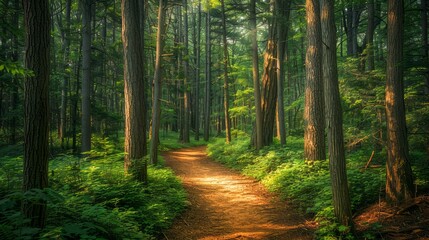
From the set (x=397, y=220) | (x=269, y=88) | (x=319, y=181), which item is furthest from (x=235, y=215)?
(x=269, y=88)

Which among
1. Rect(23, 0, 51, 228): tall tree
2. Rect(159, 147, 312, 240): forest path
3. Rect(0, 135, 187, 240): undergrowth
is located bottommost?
Rect(159, 147, 312, 240): forest path

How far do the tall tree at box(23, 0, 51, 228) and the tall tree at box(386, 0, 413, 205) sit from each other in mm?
6521

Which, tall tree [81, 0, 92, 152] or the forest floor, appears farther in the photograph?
tall tree [81, 0, 92, 152]

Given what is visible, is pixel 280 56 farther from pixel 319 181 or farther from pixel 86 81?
pixel 86 81

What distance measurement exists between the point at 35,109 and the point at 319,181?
682 cm

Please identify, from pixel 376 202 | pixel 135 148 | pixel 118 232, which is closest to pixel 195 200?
pixel 135 148

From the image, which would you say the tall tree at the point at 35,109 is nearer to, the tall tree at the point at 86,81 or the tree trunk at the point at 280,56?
the tall tree at the point at 86,81

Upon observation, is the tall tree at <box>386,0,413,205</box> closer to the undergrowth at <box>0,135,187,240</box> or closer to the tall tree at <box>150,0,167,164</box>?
the undergrowth at <box>0,135,187,240</box>

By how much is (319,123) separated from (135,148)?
20.0 feet

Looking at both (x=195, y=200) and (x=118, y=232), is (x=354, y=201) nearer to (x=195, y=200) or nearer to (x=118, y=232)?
(x=195, y=200)

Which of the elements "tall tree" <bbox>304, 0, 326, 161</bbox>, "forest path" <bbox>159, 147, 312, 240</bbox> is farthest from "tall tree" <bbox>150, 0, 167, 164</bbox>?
"tall tree" <bbox>304, 0, 326, 161</bbox>

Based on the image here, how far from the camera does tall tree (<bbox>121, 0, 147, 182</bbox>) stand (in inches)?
293

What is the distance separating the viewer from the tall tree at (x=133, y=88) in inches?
293

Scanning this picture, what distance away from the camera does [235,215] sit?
6.86 meters
